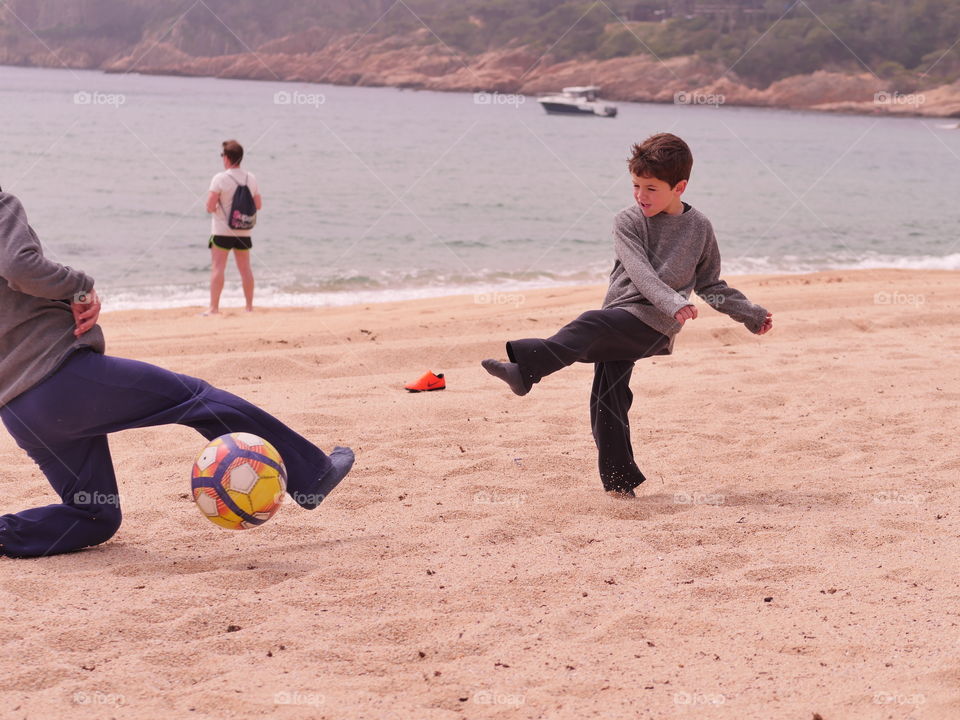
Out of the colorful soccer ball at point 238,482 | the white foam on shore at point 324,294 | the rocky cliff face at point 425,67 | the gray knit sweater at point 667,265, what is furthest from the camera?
the rocky cliff face at point 425,67

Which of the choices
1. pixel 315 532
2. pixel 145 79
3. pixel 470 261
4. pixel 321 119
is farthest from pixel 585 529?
pixel 145 79

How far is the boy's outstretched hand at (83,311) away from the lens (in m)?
3.57

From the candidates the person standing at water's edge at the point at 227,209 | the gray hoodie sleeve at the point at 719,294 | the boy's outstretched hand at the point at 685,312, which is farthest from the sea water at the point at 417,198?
the boy's outstretched hand at the point at 685,312

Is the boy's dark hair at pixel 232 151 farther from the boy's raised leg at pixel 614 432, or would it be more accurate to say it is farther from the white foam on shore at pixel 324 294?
the boy's raised leg at pixel 614 432

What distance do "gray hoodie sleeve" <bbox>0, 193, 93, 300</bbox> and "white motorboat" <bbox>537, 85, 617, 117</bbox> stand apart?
7248 centimetres

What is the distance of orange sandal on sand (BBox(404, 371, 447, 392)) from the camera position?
675 cm

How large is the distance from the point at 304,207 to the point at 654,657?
21.6 m

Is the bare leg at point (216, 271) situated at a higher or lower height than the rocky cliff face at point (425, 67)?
lower

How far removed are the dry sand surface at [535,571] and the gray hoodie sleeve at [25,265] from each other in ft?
3.38

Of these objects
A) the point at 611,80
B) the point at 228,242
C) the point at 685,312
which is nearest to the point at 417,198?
the point at 228,242

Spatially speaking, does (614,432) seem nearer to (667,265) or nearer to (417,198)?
(667,265)

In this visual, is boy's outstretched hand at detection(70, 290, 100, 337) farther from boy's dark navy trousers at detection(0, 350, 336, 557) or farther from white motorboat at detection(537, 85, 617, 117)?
white motorboat at detection(537, 85, 617, 117)

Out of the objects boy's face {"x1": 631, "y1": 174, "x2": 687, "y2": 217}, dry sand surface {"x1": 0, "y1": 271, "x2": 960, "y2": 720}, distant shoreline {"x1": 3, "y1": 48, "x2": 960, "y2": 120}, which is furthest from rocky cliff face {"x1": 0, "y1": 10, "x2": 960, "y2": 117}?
boy's face {"x1": 631, "y1": 174, "x2": 687, "y2": 217}

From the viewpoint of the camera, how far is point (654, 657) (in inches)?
122
